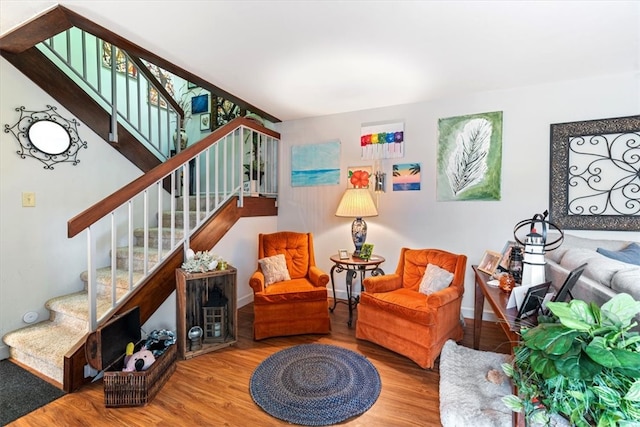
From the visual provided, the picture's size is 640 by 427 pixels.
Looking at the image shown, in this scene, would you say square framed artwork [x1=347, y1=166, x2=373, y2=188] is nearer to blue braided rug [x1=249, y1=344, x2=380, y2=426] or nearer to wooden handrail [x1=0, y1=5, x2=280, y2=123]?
blue braided rug [x1=249, y1=344, x2=380, y2=426]

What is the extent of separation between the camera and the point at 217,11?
1750 mm

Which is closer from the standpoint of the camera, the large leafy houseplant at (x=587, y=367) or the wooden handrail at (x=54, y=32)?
the large leafy houseplant at (x=587, y=367)

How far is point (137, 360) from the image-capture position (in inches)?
70.5

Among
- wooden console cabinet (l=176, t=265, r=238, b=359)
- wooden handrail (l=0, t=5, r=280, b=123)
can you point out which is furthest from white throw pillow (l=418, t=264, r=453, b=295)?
wooden handrail (l=0, t=5, r=280, b=123)

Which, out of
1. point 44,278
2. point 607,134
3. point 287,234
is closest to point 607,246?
point 607,134

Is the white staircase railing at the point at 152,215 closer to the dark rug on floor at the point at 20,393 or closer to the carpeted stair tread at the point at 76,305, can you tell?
the carpeted stair tread at the point at 76,305

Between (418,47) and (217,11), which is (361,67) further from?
(217,11)

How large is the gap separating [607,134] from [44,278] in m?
5.17

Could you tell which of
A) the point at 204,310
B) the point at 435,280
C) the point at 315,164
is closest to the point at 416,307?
the point at 435,280

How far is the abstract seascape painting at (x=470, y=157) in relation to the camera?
2871mm

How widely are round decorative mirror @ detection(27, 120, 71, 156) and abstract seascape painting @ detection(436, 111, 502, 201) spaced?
3.73m

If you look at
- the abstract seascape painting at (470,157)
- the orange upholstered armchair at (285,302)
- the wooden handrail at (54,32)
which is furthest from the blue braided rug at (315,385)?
the wooden handrail at (54,32)

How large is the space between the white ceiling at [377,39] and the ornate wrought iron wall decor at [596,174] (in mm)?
510

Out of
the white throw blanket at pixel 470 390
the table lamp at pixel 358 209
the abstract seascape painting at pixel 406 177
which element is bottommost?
the white throw blanket at pixel 470 390
